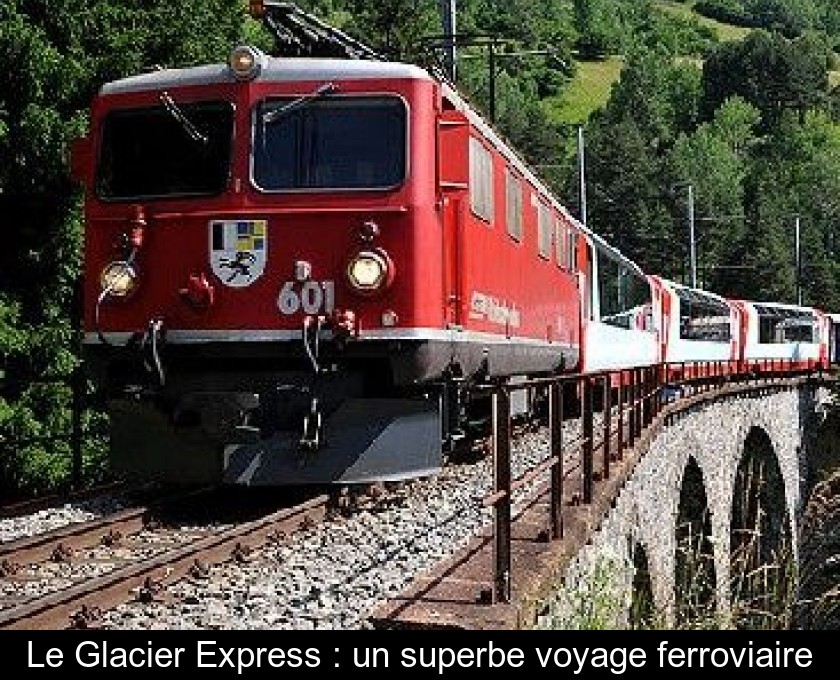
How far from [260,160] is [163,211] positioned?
2.58ft

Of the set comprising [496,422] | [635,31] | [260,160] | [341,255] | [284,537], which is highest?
[635,31]

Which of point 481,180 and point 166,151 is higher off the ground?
point 166,151

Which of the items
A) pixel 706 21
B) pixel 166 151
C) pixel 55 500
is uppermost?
pixel 706 21

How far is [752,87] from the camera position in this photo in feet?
491

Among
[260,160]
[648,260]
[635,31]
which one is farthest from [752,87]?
[260,160]

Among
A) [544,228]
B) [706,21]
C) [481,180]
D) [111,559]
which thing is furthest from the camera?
[706,21]

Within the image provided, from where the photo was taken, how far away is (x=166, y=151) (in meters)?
9.87

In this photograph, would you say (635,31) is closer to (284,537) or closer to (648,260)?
(648,260)

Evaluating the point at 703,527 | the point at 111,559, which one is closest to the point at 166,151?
the point at 111,559

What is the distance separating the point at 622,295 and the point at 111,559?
53.7 ft

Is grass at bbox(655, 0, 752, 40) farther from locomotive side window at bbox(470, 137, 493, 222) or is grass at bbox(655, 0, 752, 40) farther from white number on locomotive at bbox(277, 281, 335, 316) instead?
white number on locomotive at bbox(277, 281, 335, 316)

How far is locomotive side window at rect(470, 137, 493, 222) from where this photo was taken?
10.3m

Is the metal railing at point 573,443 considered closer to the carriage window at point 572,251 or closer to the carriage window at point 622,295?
the carriage window at point 622,295

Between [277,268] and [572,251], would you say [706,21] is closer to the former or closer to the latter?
[572,251]
